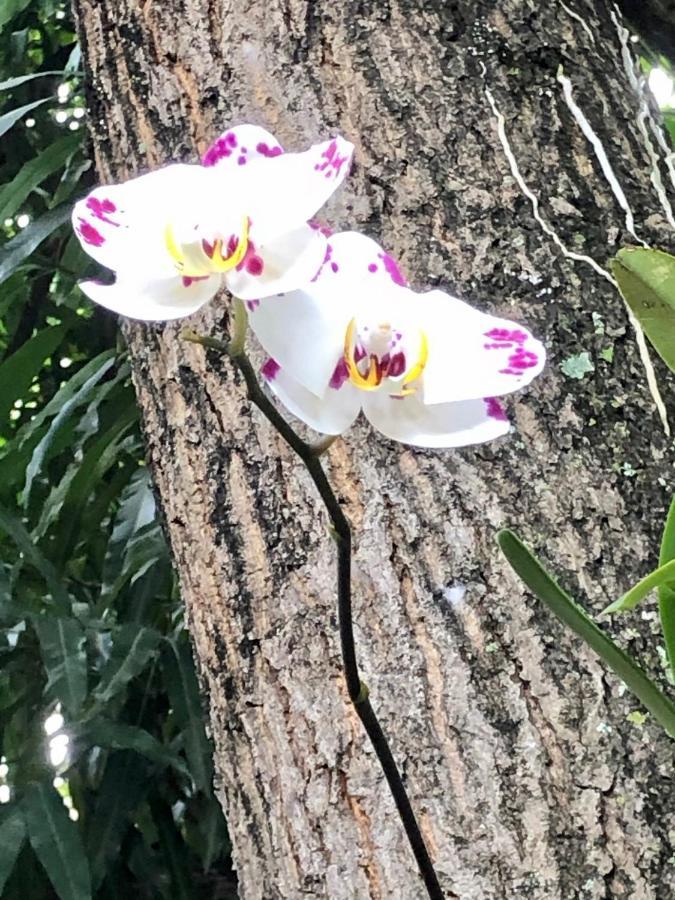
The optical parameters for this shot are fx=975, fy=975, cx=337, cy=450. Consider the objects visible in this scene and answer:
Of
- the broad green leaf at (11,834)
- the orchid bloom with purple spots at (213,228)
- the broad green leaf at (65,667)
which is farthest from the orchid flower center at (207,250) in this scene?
the broad green leaf at (11,834)

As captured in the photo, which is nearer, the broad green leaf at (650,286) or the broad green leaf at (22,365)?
the broad green leaf at (650,286)

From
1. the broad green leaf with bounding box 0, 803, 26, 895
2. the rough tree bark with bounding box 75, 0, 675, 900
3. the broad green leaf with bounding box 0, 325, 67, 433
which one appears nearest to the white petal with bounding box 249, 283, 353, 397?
the rough tree bark with bounding box 75, 0, 675, 900

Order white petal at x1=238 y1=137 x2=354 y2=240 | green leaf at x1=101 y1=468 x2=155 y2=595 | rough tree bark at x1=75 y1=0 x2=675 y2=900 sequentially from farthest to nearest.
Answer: green leaf at x1=101 y1=468 x2=155 y2=595 → rough tree bark at x1=75 y1=0 x2=675 y2=900 → white petal at x1=238 y1=137 x2=354 y2=240

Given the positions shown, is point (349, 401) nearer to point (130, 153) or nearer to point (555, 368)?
point (555, 368)

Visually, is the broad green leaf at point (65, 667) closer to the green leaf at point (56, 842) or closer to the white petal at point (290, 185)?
the green leaf at point (56, 842)

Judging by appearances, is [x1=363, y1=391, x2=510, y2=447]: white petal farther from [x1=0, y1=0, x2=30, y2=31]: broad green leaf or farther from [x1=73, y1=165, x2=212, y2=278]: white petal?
[x1=0, y1=0, x2=30, y2=31]: broad green leaf

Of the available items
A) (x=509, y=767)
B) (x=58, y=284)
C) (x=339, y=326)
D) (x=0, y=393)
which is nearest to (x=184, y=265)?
(x=339, y=326)
